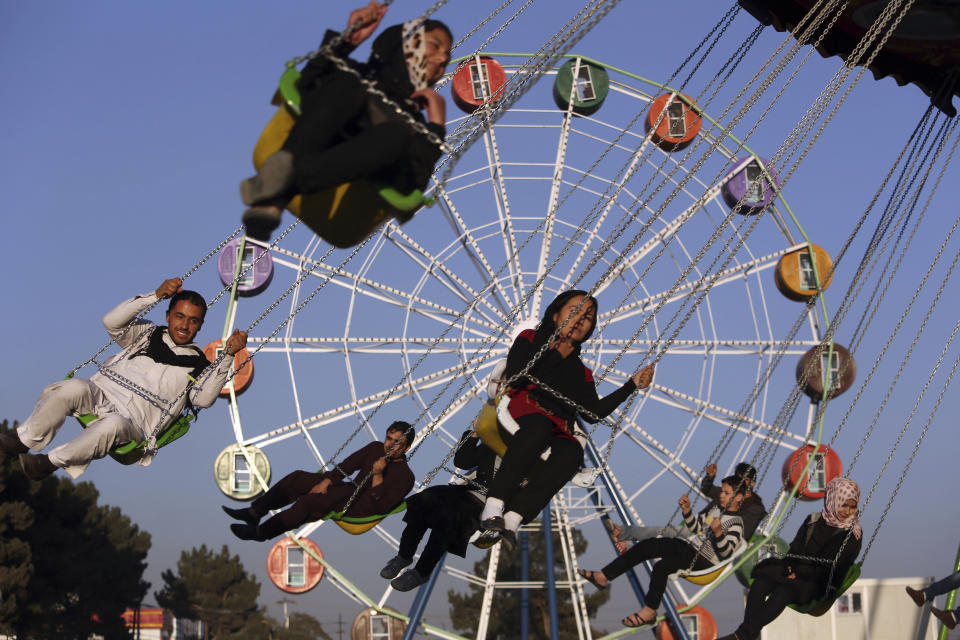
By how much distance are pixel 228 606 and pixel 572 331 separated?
49.7 m

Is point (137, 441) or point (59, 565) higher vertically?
point (137, 441)

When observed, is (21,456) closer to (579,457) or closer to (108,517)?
(579,457)

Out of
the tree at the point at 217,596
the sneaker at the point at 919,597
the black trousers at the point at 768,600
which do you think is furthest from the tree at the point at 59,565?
the black trousers at the point at 768,600

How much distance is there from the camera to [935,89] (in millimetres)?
9406

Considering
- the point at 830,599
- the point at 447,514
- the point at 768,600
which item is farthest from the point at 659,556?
the point at 447,514

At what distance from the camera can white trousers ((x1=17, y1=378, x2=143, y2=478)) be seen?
706 cm

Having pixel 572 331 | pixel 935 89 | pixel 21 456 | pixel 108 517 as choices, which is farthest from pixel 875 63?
pixel 108 517

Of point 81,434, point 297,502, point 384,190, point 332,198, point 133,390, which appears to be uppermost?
point 384,190

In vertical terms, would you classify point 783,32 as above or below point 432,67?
above

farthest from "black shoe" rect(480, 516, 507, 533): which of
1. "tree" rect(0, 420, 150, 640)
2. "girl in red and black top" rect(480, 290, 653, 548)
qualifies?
"tree" rect(0, 420, 150, 640)

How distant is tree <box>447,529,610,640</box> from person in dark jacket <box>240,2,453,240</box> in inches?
1144

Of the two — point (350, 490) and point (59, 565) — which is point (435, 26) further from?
point (59, 565)

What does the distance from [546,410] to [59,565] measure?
3003 cm

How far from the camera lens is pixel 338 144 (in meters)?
4.83
